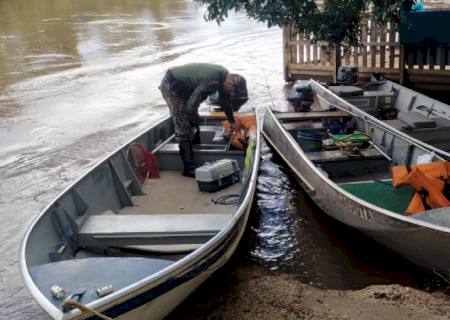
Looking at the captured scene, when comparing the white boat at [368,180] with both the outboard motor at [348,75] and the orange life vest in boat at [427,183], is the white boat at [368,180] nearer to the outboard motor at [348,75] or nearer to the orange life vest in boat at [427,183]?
the orange life vest in boat at [427,183]

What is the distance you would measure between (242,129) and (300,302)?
3971 mm

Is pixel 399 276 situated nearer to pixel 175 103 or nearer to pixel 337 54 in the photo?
pixel 175 103

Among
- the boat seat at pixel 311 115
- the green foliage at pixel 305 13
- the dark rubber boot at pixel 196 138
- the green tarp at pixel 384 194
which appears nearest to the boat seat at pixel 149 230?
the green tarp at pixel 384 194

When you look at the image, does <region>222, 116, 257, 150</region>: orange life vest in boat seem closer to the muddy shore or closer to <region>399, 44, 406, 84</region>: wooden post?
the muddy shore

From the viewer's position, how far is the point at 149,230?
511cm

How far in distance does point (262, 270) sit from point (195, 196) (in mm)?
1402

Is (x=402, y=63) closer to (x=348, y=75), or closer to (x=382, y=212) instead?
(x=348, y=75)

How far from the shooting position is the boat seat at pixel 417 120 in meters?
8.34

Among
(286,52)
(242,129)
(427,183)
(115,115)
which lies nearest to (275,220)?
(242,129)

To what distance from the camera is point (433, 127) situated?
8.38m

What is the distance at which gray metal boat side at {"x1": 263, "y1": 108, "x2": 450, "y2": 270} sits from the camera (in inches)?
188

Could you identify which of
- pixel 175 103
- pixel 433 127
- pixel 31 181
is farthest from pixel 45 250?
pixel 433 127

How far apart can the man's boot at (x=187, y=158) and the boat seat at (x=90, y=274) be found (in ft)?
10.5

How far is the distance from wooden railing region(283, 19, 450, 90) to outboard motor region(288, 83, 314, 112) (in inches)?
31.5
